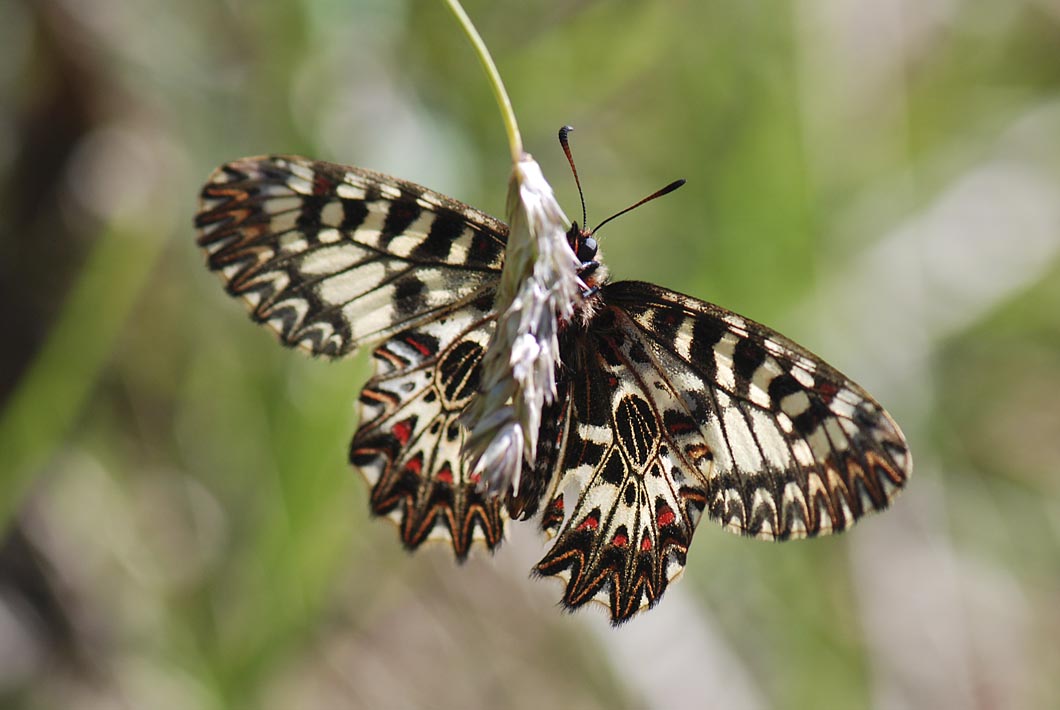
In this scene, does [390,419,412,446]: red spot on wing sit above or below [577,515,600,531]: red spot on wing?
below

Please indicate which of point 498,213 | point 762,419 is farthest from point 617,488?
point 498,213

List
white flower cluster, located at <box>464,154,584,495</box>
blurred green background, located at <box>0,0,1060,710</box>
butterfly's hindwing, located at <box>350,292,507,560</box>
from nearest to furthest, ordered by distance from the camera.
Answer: white flower cluster, located at <box>464,154,584,495</box>
butterfly's hindwing, located at <box>350,292,507,560</box>
blurred green background, located at <box>0,0,1060,710</box>

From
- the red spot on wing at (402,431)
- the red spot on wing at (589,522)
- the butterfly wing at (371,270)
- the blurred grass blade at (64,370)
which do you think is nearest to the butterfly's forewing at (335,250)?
the butterfly wing at (371,270)

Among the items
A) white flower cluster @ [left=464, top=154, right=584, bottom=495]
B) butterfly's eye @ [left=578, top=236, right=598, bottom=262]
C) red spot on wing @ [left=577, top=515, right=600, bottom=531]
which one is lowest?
red spot on wing @ [left=577, top=515, right=600, bottom=531]

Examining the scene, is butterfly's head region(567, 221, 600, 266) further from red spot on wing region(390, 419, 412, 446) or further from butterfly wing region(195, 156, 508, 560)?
red spot on wing region(390, 419, 412, 446)

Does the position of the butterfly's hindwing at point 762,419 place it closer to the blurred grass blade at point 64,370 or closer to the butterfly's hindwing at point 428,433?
the butterfly's hindwing at point 428,433

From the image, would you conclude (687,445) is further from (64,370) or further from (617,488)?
(64,370)

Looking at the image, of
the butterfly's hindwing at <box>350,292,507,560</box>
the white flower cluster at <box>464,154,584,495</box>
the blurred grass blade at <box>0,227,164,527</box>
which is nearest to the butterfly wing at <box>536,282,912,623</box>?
the butterfly's hindwing at <box>350,292,507,560</box>

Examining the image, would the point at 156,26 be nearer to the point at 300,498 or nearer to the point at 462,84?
the point at 462,84
